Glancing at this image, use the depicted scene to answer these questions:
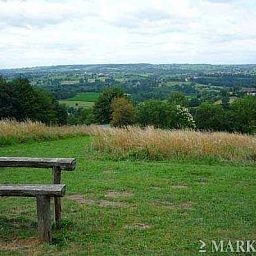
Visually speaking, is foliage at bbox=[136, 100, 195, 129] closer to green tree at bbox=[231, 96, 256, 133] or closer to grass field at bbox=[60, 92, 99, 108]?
green tree at bbox=[231, 96, 256, 133]

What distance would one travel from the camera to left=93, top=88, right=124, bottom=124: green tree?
5471 cm

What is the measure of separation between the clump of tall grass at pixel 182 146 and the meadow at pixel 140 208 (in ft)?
0.79

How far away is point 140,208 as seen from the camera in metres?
6.61

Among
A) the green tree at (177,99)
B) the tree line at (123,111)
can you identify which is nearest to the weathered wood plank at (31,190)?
the tree line at (123,111)

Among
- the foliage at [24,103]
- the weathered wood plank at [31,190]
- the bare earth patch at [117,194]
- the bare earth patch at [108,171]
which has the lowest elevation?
the foliage at [24,103]

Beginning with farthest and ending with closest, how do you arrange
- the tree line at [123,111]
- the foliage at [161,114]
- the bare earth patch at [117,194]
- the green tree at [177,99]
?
the green tree at [177,99] → the foliage at [161,114] → the tree line at [123,111] → the bare earth patch at [117,194]

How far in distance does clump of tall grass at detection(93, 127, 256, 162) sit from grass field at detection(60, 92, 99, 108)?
162 ft

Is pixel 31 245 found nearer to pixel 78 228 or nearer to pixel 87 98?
pixel 78 228

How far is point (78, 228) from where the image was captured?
5598 mm

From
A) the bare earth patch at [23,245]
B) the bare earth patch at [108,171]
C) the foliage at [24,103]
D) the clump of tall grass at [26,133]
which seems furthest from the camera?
the foliage at [24,103]

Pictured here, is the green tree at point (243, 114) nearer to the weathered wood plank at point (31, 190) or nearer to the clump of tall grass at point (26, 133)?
the clump of tall grass at point (26, 133)

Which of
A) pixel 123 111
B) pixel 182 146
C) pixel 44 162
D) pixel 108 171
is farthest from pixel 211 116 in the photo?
pixel 44 162

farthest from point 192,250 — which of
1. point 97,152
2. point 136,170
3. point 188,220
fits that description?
point 97,152

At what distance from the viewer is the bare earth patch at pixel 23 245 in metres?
4.85
